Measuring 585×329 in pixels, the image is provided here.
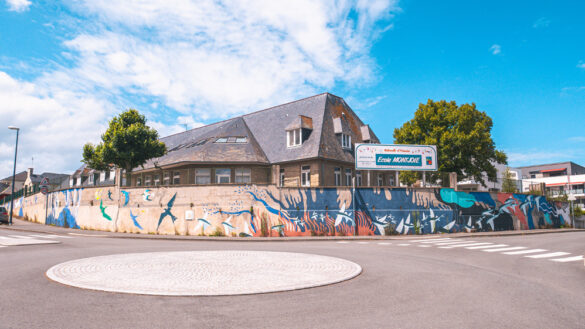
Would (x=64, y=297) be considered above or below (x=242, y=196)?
below

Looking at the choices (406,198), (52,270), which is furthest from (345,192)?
(52,270)

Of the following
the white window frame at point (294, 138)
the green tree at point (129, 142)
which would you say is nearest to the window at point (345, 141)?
the white window frame at point (294, 138)

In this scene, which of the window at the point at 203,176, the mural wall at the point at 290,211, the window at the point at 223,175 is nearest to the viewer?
the mural wall at the point at 290,211

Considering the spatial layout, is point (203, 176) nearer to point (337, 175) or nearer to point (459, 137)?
point (337, 175)

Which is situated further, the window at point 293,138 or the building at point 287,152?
the window at point 293,138

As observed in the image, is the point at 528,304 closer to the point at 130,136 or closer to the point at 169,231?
the point at 169,231

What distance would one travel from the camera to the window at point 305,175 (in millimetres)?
30438

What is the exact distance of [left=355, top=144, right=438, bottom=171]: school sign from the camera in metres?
25.7

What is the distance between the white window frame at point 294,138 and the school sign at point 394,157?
303 inches

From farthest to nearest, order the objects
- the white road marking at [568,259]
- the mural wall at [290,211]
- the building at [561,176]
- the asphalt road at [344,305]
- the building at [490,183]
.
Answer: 1. the building at [561,176]
2. the building at [490,183]
3. the mural wall at [290,211]
4. the white road marking at [568,259]
5. the asphalt road at [344,305]

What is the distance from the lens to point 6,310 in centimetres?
565

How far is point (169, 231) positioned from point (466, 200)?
2118 cm

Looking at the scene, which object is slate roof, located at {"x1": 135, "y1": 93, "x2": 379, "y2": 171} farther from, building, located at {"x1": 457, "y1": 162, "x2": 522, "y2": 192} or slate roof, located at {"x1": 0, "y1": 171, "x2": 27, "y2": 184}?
slate roof, located at {"x1": 0, "y1": 171, "x2": 27, "y2": 184}

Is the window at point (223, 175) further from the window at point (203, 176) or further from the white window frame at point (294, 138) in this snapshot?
the white window frame at point (294, 138)
